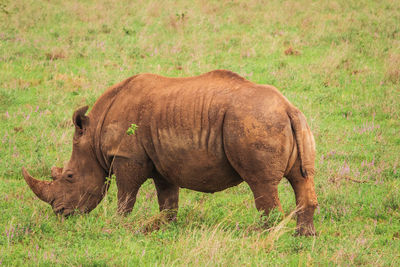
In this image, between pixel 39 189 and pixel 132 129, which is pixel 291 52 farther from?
pixel 39 189

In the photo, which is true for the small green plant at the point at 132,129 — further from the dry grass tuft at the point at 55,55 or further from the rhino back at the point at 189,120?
the dry grass tuft at the point at 55,55

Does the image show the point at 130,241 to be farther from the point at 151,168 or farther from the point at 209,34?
the point at 209,34

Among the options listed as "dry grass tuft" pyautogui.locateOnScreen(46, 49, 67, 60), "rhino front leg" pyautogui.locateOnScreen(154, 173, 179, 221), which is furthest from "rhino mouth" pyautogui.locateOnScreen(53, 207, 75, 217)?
"dry grass tuft" pyautogui.locateOnScreen(46, 49, 67, 60)

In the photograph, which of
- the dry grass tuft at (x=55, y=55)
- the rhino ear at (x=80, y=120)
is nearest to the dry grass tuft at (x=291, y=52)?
the dry grass tuft at (x=55, y=55)

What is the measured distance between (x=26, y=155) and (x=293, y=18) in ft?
37.2

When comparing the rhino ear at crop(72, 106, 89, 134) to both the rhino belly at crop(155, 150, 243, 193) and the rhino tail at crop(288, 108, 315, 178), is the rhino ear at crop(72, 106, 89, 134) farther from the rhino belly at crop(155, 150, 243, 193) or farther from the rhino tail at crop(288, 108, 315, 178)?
the rhino tail at crop(288, 108, 315, 178)

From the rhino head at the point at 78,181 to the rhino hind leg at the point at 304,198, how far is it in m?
2.34

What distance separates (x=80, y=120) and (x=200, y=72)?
20.6 ft

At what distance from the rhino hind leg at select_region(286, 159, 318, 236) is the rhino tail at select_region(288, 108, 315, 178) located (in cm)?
8

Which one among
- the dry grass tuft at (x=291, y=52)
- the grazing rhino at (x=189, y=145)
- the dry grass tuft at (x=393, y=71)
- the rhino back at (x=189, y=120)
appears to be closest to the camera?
the grazing rhino at (x=189, y=145)

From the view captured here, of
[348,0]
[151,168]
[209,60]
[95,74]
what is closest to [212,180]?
[151,168]

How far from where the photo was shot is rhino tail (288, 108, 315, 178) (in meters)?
5.61

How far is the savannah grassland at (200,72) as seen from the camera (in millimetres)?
5293

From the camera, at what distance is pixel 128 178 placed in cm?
631
